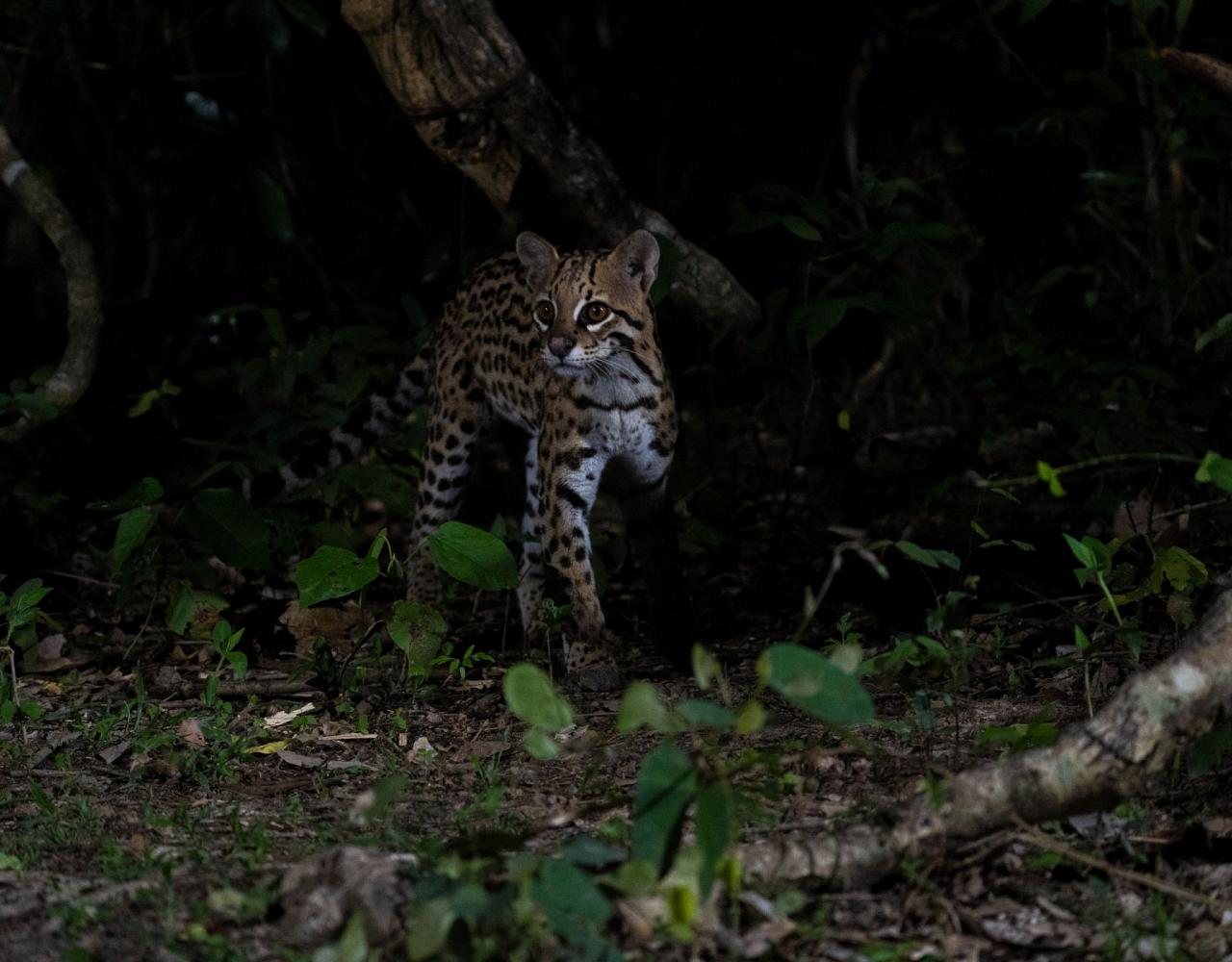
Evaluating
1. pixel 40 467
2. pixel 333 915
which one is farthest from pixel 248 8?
pixel 333 915

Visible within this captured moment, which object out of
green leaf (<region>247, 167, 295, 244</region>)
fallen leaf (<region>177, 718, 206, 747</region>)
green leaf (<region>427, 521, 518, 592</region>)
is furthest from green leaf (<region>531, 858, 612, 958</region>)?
green leaf (<region>247, 167, 295, 244</region>)

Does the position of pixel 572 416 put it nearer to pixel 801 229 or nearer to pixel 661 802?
pixel 801 229

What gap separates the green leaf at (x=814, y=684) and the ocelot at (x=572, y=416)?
2508mm

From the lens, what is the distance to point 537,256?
564 cm

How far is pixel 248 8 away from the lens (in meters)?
6.36

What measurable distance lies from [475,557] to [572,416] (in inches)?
46.9

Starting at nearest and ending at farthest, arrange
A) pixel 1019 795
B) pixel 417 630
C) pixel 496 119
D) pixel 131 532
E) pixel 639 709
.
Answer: pixel 639 709 < pixel 1019 795 < pixel 417 630 < pixel 131 532 < pixel 496 119

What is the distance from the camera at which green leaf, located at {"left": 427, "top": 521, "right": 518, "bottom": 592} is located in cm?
449

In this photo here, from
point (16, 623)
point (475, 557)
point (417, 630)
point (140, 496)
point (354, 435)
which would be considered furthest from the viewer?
point (354, 435)

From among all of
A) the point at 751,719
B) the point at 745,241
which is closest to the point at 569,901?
the point at 751,719

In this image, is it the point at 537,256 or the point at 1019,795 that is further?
the point at 537,256

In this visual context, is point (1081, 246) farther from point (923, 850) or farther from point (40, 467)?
point (923, 850)

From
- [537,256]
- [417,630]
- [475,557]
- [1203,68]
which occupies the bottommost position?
[417,630]

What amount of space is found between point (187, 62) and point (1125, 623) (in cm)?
564
